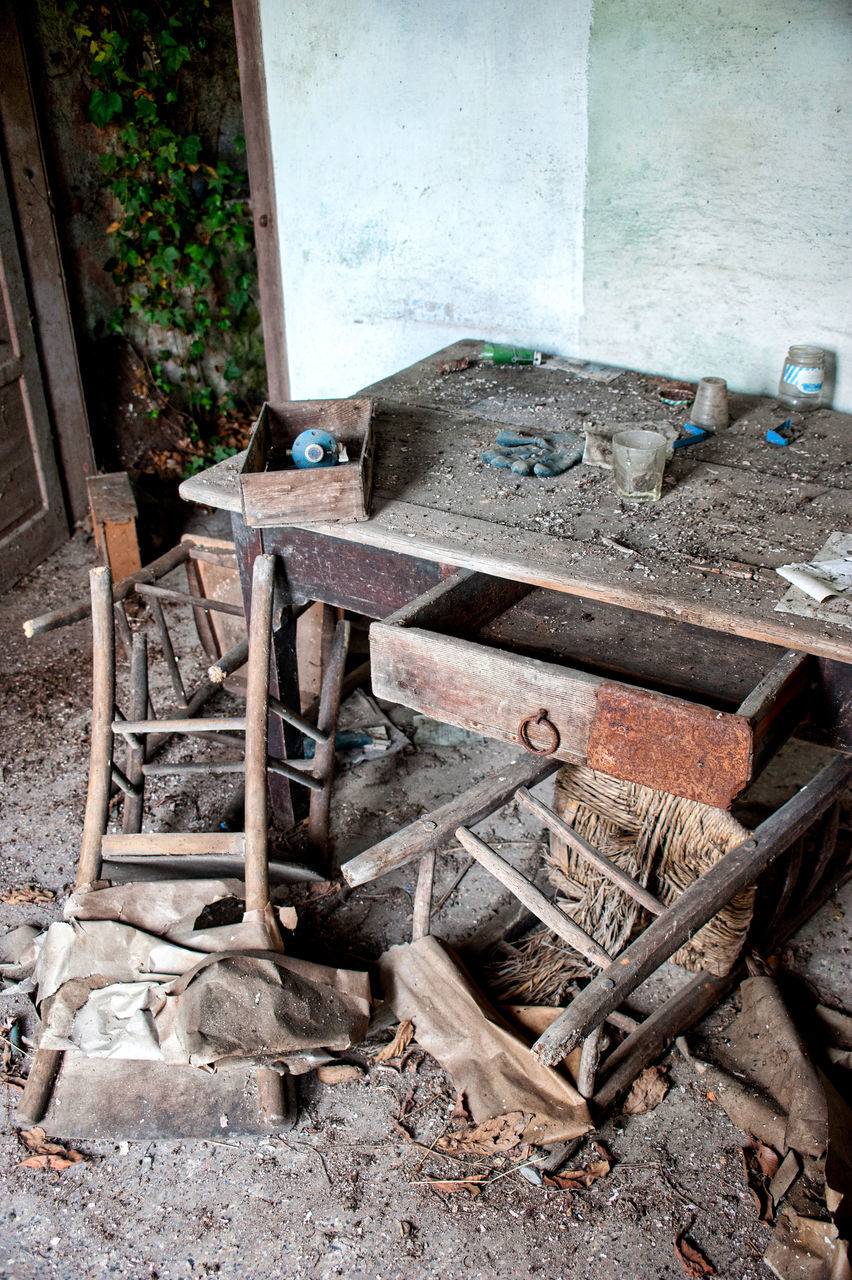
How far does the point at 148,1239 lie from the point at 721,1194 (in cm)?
114

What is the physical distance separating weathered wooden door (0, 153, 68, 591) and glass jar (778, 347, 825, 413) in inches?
127

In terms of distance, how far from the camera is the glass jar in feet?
8.91

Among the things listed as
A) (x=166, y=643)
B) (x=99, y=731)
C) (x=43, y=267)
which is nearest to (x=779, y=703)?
(x=99, y=731)

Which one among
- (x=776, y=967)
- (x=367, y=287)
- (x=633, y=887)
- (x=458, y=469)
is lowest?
(x=776, y=967)

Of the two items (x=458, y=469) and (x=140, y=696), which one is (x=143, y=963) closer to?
(x=140, y=696)

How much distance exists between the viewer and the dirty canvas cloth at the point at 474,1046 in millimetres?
2076

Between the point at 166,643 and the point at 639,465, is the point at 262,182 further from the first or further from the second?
the point at 639,465

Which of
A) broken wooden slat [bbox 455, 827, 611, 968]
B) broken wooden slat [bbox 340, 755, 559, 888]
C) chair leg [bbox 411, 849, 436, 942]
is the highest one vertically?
broken wooden slat [bbox 340, 755, 559, 888]

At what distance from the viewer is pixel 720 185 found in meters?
2.81

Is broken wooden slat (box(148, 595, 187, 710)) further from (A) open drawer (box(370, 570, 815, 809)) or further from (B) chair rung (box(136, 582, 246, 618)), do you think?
(A) open drawer (box(370, 570, 815, 809))

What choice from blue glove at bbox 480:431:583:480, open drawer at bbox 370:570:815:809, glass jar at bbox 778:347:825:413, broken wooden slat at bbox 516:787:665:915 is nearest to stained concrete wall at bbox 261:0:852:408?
glass jar at bbox 778:347:825:413

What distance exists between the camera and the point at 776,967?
104 inches

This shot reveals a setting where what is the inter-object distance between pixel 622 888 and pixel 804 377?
1.48 meters

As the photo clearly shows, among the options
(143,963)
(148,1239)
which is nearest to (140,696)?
(143,963)
